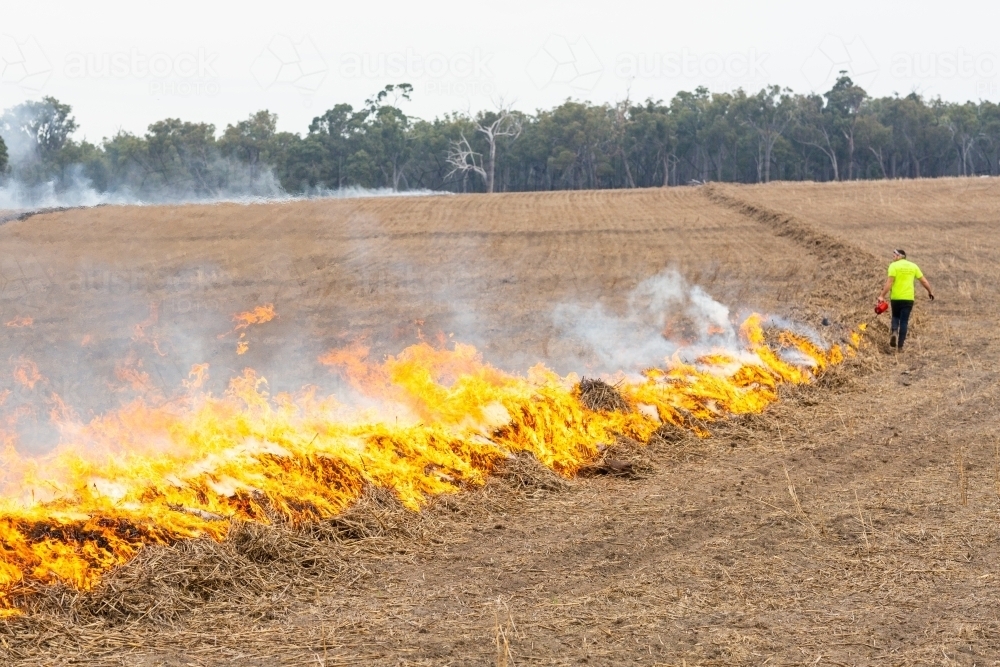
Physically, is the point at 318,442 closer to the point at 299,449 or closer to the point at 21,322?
the point at 299,449

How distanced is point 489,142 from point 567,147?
6458mm

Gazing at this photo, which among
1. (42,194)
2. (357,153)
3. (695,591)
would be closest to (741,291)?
(695,591)

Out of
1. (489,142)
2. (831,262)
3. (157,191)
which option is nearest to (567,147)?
(489,142)

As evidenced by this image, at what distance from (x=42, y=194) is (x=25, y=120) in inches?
465

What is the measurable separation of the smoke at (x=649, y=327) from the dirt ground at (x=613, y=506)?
0.58m

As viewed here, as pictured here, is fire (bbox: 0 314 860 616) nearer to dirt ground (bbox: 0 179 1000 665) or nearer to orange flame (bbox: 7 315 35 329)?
dirt ground (bbox: 0 179 1000 665)

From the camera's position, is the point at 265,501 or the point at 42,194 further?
the point at 42,194

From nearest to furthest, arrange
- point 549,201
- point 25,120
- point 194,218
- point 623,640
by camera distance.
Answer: point 623,640 < point 194,218 < point 549,201 < point 25,120

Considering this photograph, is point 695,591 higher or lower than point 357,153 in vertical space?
lower

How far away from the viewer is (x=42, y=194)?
61.5 m

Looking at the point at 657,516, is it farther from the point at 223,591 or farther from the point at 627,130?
the point at 627,130

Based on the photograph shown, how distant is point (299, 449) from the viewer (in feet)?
27.9

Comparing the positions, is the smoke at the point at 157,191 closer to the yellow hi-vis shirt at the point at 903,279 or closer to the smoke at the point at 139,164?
the smoke at the point at 139,164

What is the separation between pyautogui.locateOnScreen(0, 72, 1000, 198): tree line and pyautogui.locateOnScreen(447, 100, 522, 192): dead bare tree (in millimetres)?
208
